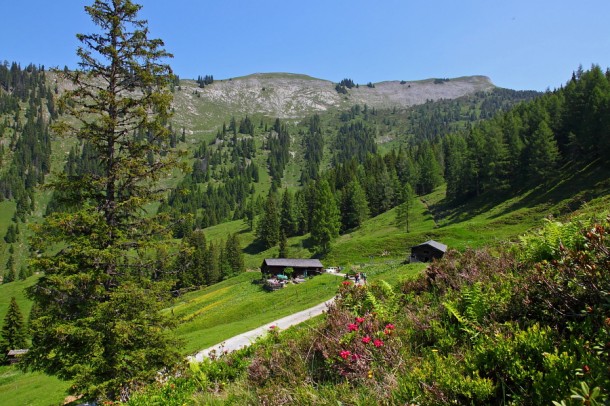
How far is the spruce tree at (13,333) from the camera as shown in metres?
64.8

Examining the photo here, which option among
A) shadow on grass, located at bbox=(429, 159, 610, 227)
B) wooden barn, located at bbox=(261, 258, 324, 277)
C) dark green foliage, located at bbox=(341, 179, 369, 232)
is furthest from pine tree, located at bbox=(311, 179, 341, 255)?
shadow on grass, located at bbox=(429, 159, 610, 227)

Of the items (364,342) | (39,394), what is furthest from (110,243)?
(39,394)

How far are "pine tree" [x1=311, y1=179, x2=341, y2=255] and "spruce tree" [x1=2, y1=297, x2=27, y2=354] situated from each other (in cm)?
5766

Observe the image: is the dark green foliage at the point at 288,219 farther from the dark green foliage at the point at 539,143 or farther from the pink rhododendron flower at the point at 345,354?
the pink rhododendron flower at the point at 345,354

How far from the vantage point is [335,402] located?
4.57 m

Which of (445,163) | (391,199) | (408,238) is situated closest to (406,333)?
(408,238)

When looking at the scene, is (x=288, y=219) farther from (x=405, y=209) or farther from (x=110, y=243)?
(x=110, y=243)

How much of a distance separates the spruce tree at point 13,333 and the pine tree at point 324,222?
5766 centimetres

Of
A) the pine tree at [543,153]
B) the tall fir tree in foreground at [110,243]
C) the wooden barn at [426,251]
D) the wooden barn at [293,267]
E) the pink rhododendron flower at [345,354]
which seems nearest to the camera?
the pink rhododendron flower at [345,354]

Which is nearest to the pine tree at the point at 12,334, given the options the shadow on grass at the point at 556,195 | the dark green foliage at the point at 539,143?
the shadow on grass at the point at 556,195

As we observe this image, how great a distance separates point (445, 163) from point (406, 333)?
147 metres

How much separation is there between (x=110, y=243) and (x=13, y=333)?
71121 millimetres

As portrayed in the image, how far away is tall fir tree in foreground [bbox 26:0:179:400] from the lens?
1296 centimetres

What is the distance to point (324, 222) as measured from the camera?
8056 cm
